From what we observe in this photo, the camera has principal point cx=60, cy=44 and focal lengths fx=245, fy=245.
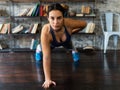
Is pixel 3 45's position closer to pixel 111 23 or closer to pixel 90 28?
pixel 90 28

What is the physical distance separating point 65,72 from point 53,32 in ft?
2.54

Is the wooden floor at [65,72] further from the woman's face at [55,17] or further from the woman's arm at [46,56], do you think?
the woman's face at [55,17]

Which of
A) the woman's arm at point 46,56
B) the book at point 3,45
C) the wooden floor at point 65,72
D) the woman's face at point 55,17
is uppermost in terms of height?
the woman's face at point 55,17

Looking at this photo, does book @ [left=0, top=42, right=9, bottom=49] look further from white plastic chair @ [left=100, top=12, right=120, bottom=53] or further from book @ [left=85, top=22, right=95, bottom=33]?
white plastic chair @ [left=100, top=12, right=120, bottom=53]

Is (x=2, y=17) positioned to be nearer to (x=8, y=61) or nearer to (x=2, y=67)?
(x=8, y=61)

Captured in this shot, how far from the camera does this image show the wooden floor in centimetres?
294

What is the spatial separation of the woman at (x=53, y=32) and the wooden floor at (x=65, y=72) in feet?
0.81

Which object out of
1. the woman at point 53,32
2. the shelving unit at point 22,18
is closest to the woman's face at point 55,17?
the woman at point 53,32

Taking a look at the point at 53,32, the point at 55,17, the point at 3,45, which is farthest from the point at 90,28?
the point at 55,17

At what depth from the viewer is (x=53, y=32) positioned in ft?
10.0

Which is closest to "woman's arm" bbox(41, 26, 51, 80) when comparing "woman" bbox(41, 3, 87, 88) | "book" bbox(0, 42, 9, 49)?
"woman" bbox(41, 3, 87, 88)

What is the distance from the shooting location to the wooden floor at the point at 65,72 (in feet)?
9.65

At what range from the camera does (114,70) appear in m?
3.67

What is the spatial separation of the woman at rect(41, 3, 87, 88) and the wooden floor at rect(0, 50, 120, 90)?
25 cm
